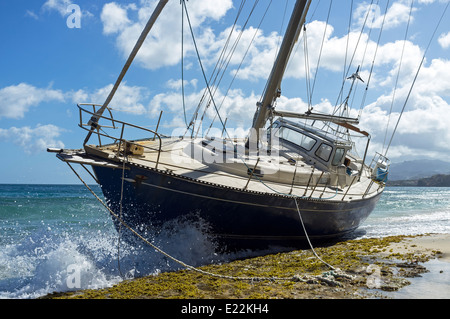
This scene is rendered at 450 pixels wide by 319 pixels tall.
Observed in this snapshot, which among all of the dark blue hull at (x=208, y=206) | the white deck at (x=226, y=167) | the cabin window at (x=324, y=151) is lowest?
the dark blue hull at (x=208, y=206)

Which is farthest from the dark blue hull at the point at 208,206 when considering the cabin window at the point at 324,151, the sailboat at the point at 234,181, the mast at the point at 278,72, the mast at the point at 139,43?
the mast at the point at 278,72

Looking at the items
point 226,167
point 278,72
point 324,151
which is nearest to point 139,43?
point 226,167

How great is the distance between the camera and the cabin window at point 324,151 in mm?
13258

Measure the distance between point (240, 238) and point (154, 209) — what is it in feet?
8.26

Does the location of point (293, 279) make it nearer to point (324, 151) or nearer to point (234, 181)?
point (234, 181)

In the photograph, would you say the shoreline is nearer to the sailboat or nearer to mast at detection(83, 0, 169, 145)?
the sailboat

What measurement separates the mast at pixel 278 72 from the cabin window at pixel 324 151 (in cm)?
247

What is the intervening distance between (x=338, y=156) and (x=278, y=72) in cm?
399

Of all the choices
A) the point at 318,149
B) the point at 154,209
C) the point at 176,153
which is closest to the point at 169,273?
the point at 154,209

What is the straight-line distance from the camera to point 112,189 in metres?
9.12

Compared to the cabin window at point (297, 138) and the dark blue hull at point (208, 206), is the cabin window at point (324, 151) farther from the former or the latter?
the dark blue hull at point (208, 206)

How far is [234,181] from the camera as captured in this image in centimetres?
949
